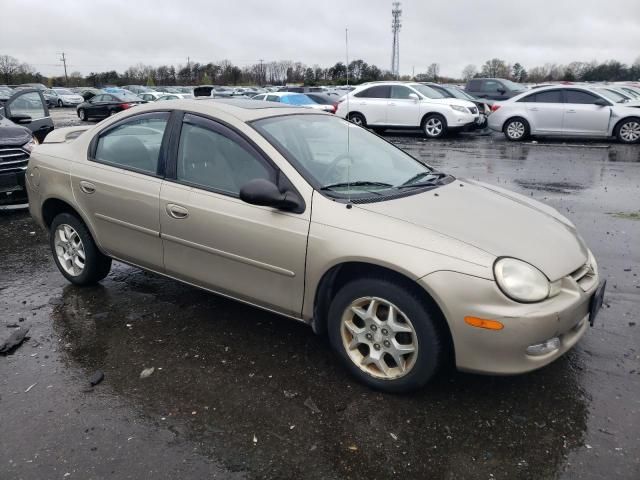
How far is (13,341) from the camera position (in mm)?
→ 3828

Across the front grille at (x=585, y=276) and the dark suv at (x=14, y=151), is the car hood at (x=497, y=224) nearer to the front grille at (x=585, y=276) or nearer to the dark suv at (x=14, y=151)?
the front grille at (x=585, y=276)

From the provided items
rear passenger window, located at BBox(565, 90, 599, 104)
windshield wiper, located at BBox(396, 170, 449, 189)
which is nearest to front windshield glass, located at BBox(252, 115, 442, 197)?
windshield wiper, located at BBox(396, 170, 449, 189)

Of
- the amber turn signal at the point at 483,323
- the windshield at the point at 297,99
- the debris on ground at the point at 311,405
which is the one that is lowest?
the debris on ground at the point at 311,405

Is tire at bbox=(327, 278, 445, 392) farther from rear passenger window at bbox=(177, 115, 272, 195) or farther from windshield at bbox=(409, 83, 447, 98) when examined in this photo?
windshield at bbox=(409, 83, 447, 98)

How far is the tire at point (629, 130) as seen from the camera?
578 inches

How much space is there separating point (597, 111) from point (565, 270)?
13.9m

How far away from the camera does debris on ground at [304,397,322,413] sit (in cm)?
304

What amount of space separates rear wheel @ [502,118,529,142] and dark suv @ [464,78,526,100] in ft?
19.0

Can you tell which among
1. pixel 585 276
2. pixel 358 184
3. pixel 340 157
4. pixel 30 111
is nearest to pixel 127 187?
pixel 340 157

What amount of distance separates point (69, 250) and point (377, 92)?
14.3 metres

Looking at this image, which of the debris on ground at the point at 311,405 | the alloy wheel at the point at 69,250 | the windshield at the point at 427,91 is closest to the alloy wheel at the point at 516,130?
the windshield at the point at 427,91

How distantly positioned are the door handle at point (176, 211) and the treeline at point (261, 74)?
206ft

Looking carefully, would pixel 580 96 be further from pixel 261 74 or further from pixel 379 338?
pixel 261 74

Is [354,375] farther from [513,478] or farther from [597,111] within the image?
[597,111]
